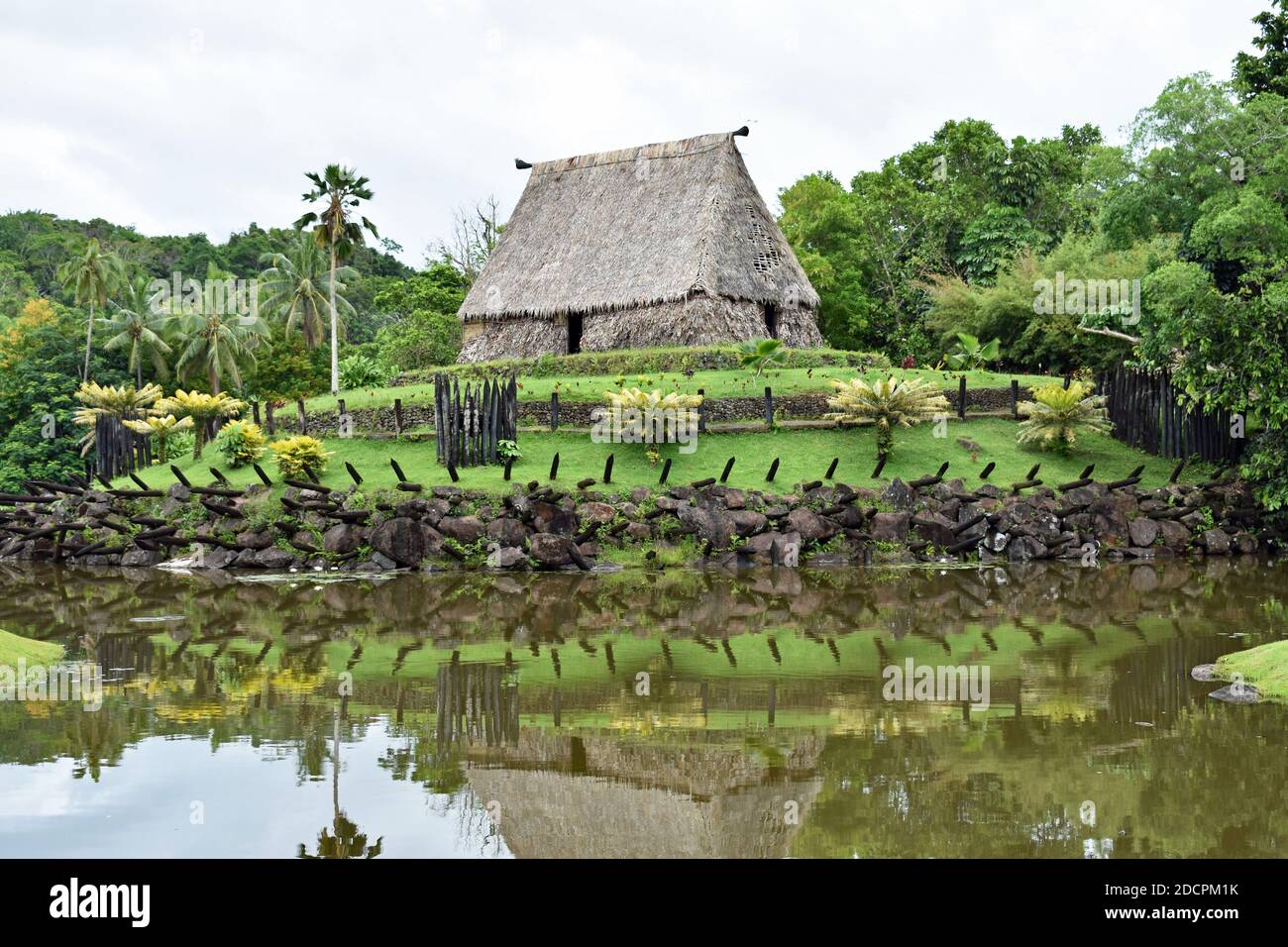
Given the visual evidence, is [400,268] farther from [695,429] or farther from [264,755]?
[264,755]

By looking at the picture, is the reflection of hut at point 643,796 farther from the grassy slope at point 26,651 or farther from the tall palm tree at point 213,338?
the tall palm tree at point 213,338

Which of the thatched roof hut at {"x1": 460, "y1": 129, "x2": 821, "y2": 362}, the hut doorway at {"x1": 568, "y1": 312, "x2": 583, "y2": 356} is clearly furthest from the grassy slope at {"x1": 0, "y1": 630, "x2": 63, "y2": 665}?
the hut doorway at {"x1": 568, "y1": 312, "x2": 583, "y2": 356}

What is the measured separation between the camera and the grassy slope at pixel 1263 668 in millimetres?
9641

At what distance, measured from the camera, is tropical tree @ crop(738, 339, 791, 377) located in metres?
28.6

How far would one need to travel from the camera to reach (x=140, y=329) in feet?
158

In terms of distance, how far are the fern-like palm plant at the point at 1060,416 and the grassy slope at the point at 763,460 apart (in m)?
0.34

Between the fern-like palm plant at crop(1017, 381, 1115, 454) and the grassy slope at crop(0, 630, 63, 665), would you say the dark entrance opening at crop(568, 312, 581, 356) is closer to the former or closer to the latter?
the fern-like palm plant at crop(1017, 381, 1115, 454)

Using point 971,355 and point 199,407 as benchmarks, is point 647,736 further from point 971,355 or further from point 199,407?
point 971,355

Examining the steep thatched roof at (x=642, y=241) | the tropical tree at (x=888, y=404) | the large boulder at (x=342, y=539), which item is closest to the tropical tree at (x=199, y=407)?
the large boulder at (x=342, y=539)

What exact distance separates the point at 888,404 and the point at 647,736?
52.7 ft

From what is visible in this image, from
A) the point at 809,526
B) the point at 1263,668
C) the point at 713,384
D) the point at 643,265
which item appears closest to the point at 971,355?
the point at 713,384

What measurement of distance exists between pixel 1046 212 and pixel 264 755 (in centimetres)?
4363
